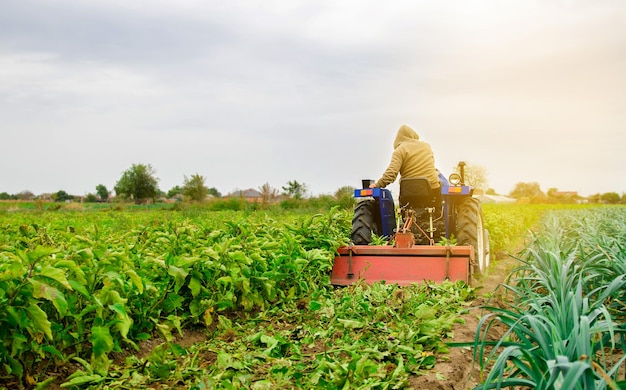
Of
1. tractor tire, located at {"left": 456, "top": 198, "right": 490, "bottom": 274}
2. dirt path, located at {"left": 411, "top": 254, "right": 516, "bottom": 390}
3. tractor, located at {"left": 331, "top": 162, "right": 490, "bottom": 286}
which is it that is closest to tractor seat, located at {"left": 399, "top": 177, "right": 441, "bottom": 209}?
tractor, located at {"left": 331, "top": 162, "right": 490, "bottom": 286}

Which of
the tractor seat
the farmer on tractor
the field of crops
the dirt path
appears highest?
the farmer on tractor

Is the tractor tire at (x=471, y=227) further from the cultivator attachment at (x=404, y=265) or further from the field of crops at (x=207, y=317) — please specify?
the field of crops at (x=207, y=317)

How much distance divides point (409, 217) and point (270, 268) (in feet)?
7.02

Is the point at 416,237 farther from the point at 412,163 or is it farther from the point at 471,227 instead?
the point at 412,163

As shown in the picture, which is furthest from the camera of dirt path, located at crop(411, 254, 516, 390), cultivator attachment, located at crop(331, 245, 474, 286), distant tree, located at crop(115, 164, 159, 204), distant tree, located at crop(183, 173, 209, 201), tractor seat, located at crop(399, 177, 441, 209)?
distant tree, located at crop(115, 164, 159, 204)

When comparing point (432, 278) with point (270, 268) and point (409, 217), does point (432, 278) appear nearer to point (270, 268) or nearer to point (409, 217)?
point (409, 217)

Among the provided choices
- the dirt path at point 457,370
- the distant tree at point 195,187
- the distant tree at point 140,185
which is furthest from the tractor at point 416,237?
the distant tree at point 140,185

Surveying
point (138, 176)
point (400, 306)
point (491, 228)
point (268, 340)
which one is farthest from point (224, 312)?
point (138, 176)

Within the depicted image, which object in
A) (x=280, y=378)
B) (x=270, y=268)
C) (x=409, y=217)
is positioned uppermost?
(x=409, y=217)

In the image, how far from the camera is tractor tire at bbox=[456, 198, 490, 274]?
7.55 m

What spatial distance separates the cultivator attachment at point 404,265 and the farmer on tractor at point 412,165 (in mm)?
1010

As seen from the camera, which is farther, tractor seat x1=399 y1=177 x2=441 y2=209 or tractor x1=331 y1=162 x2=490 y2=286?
tractor seat x1=399 y1=177 x2=441 y2=209

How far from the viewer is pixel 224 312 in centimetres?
558

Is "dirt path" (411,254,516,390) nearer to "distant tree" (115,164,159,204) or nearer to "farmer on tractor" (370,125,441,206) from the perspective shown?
"farmer on tractor" (370,125,441,206)
